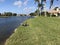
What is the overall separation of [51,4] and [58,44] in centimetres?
5836

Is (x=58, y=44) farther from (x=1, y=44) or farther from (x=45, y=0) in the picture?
(x=45, y=0)

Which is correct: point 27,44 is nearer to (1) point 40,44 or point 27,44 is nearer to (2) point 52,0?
(1) point 40,44

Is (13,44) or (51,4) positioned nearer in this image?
(13,44)

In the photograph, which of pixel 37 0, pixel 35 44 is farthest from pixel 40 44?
pixel 37 0

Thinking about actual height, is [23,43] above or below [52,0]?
below

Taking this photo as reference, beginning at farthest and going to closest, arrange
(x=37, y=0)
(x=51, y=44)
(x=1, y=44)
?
(x=37, y=0), (x=1, y=44), (x=51, y=44)

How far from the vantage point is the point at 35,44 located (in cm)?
1508

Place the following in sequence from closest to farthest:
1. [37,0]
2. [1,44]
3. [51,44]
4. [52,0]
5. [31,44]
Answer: [51,44] → [31,44] → [1,44] → [52,0] → [37,0]

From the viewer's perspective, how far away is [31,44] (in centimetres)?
1528

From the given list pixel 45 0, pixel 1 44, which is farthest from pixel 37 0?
pixel 1 44

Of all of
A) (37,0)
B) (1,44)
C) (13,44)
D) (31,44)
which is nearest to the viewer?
(31,44)

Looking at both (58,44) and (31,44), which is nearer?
(58,44)

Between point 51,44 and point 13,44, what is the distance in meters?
3.98

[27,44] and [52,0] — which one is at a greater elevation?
[52,0]
